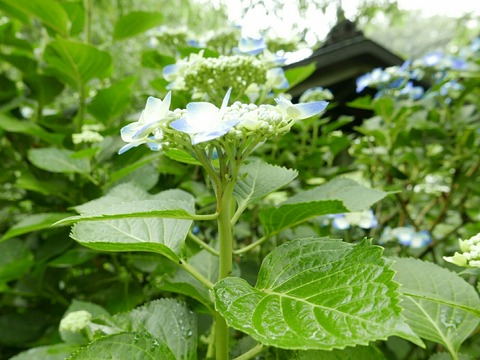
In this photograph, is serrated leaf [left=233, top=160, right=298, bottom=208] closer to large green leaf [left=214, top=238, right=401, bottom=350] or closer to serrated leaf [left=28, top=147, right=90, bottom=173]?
large green leaf [left=214, top=238, right=401, bottom=350]

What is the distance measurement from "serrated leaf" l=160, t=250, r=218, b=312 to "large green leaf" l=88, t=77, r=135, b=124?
0.59m

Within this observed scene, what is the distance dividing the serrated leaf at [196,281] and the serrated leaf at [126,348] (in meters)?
0.09

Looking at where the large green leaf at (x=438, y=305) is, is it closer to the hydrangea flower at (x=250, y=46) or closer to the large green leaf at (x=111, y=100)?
the hydrangea flower at (x=250, y=46)

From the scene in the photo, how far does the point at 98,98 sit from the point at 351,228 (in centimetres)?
76

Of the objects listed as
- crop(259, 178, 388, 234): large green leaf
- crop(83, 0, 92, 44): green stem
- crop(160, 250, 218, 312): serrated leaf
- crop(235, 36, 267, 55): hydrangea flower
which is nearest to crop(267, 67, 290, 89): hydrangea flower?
crop(235, 36, 267, 55): hydrangea flower

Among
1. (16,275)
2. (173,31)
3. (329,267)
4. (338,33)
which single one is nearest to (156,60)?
(173,31)

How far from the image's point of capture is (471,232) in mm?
1529

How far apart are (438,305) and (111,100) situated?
928 millimetres

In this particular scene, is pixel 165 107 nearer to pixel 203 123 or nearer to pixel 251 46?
pixel 203 123

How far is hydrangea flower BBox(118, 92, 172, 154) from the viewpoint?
50cm

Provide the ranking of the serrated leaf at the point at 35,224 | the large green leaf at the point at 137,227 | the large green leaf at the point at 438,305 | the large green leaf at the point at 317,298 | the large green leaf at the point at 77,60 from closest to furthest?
the large green leaf at the point at 317,298 < the large green leaf at the point at 137,227 < the large green leaf at the point at 438,305 < the serrated leaf at the point at 35,224 < the large green leaf at the point at 77,60

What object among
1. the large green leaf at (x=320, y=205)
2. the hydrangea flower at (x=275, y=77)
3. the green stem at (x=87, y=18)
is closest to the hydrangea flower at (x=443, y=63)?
the hydrangea flower at (x=275, y=77)

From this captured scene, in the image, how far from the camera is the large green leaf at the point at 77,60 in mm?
1097

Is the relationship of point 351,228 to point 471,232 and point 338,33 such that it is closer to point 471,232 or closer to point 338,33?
point 471,232
